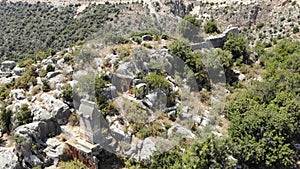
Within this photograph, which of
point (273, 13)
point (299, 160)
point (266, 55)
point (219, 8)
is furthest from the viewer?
point (219, 8)

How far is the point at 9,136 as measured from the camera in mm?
24469

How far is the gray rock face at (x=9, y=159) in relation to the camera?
21569 millimetres

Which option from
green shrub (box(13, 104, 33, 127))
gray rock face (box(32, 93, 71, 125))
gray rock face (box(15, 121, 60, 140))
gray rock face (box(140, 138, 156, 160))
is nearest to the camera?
gray rock face (box(140, 138, 156, 160))

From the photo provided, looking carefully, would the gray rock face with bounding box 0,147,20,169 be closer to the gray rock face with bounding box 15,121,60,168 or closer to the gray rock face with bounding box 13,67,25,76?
the gray rock face with bounding box 15,121,60,168

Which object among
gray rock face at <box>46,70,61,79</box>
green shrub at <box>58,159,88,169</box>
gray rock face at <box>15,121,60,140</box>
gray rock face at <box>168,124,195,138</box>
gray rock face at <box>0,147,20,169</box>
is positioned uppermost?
gray rock face at <box>46,70,61,79</box>

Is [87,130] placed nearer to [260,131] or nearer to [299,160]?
[260,131]

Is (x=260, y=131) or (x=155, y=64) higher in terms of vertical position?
(x=155, y=64)

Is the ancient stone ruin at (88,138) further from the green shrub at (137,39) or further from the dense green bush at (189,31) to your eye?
the dense green bush at (189,31)

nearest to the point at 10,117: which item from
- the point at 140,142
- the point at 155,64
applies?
the point at 140,142

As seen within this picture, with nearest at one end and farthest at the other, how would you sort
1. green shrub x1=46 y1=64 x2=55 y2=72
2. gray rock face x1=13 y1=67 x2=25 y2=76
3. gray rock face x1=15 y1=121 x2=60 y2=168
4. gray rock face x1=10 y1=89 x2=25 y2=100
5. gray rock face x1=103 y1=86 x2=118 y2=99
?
gray rock face x1=15 y1=121 x2=60 y2=168 → gray rock face x1=103 y1=86 x2=118 y2=99 → gray rock face x1=10 y1=89 x2=25 y2=100 → green shrub x1=46 y1=64 x2=55 y2=72 → gray rock face x1=13 y1=67 x2=25 y2=76

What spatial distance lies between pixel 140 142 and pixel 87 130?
405cm

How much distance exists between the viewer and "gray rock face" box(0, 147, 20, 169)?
2157cm

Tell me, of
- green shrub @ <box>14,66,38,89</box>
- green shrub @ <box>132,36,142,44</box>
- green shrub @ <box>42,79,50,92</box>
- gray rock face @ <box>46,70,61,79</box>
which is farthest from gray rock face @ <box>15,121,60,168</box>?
green shrub @ <box>132,36,142,44</box>

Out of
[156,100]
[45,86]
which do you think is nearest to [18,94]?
[45,86]
